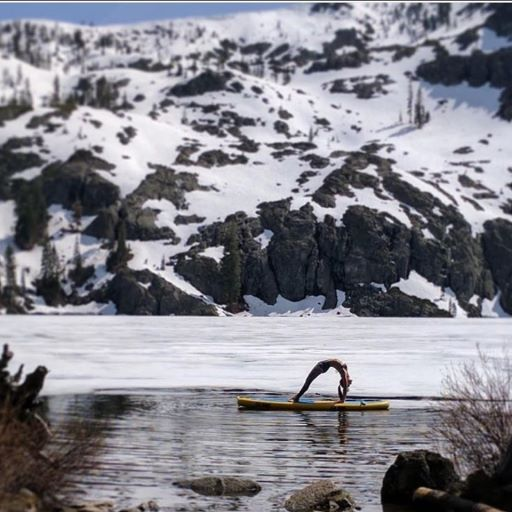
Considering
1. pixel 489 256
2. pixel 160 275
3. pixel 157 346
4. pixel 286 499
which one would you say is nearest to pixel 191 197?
pixel 160 275

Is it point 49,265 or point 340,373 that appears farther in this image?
point 49,265

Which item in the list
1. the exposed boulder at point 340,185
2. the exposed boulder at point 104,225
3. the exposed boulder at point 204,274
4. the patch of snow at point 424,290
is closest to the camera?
the exposed boulder at point 204,274

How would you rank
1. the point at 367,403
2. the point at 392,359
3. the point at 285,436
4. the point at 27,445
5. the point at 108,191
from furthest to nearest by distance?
1. the point at 108,191
2. the point at 392,359
3. the point at 367,403
4. the point at 285,436
5. the point at 27,445

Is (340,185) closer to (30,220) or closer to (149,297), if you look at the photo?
(149,297)

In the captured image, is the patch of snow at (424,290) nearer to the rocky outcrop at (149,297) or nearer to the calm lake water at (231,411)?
the rocky outcrop at (149,297)

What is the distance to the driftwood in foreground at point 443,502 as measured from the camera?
19.2m

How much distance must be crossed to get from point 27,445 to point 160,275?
148 metres

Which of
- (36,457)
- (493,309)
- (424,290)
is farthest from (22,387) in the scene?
(493,309)

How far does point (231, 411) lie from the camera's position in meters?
38.2

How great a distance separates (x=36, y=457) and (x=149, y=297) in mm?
141939

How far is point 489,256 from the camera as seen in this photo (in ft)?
628

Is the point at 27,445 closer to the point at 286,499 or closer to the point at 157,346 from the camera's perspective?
the point at 286,499

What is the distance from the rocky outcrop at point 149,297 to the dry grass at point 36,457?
133747mm

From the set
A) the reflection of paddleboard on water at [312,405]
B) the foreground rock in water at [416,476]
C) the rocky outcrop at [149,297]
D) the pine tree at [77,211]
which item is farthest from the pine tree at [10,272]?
the foreground rock in water at [416,476]
